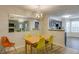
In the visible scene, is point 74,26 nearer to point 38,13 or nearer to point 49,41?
point 49,41

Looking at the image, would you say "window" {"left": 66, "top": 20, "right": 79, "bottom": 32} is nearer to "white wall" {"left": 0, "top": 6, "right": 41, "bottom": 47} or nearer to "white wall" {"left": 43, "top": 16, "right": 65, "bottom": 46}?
"white wall" {"left": 43, "top": 16, "right": 65, "bottom": 46}

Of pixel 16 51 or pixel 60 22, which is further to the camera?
pixel 60 22

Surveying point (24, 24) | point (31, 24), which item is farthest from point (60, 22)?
point (24, 24)

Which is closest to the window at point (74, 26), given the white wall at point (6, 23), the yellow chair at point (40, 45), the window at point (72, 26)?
the window at point (72, 26)

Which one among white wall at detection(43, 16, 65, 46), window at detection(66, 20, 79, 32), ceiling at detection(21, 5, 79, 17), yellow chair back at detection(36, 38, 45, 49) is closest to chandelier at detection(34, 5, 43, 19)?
ceiling at detection(21, 5, 79, 17)

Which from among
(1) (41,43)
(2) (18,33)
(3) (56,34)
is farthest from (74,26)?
(2) (18,33)

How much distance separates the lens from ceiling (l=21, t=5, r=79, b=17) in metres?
1.95

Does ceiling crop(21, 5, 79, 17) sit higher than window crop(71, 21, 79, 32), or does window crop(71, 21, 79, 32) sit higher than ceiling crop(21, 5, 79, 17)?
ceiling crop(21, 5, 79, 17)

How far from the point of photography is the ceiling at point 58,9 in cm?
195

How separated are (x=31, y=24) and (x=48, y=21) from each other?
39 cm
